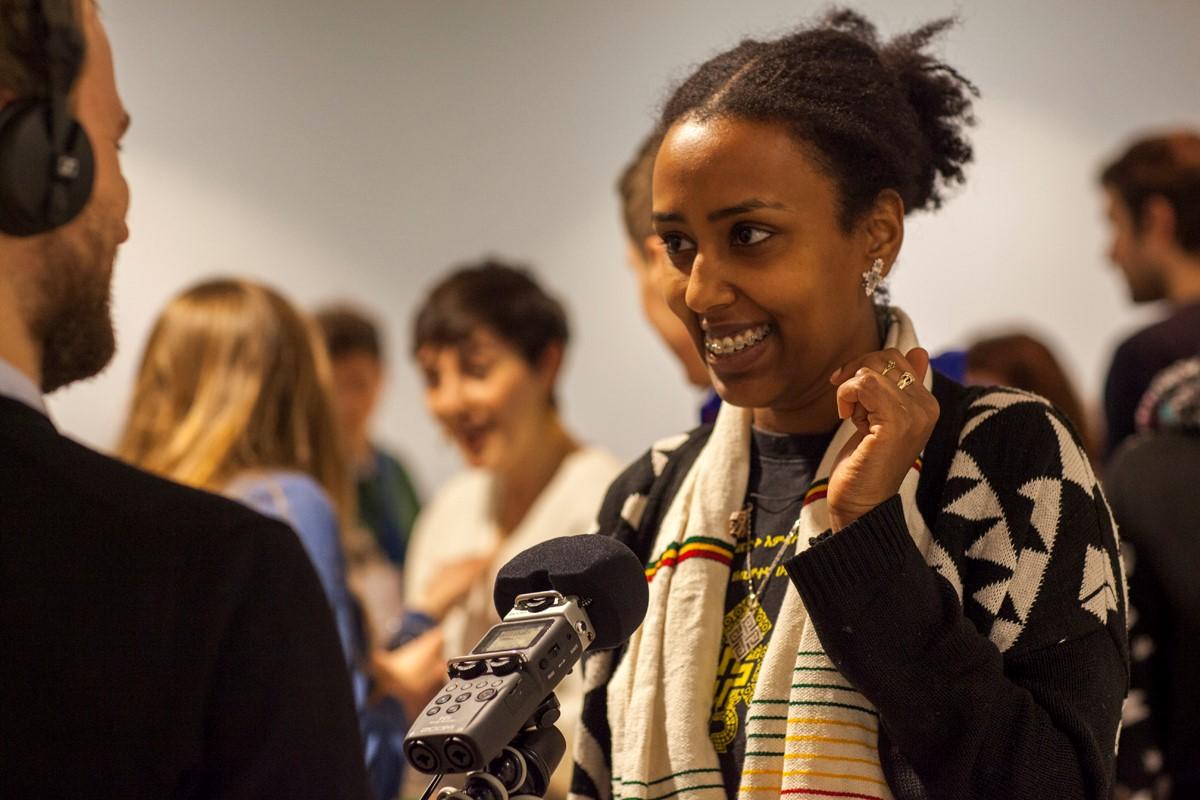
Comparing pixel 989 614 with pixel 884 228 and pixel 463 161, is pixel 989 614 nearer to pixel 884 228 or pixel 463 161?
pixel 884 228

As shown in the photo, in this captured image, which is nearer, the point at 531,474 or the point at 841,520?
the point at 841,520

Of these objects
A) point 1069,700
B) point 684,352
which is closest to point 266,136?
point 684,352

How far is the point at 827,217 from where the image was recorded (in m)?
1.20

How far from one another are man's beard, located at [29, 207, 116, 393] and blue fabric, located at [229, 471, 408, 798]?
1.18 meters

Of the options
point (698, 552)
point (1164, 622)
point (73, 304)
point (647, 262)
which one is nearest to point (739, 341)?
point (698, 552)

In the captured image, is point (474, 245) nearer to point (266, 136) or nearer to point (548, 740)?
point (266, 136)

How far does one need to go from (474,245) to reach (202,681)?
11.5ft

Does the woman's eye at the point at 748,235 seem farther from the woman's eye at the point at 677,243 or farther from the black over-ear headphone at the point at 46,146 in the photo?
the black over-ear headphone at the point at 46,146

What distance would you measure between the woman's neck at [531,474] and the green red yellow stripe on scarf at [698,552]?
1412 mm

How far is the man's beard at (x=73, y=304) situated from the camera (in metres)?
0.98

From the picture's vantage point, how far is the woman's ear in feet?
4.03

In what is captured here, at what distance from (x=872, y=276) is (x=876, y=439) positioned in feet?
0.67

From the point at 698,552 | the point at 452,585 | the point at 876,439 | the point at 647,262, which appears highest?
the point at 647,262

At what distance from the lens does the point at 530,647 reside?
87 cm
